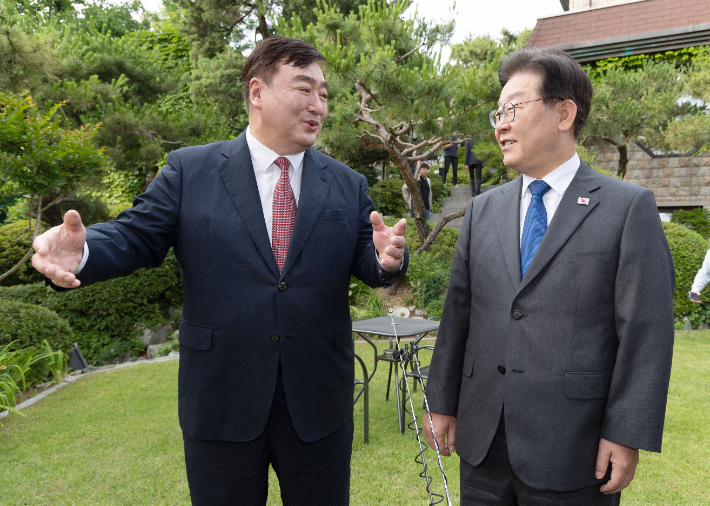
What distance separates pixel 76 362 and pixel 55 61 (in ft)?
14.6

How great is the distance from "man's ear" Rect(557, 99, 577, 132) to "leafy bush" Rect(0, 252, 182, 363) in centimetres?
801

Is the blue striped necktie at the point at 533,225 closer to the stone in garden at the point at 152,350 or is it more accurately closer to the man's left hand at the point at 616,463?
the man's left hand at the point at 616,463

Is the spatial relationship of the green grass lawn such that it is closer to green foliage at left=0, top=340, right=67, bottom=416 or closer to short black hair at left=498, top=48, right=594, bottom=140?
green foliage at left=0, top=340, right=67, bottom=416

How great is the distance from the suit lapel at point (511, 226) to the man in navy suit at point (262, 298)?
353 mm

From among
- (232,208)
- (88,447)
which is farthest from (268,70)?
(88,447)

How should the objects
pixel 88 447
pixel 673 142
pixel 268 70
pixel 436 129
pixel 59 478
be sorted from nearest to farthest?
1. pixel 268 70
2. pixel 59 478
3. pixel 88 447
4. pixel 436 129
5. pixel 673 142

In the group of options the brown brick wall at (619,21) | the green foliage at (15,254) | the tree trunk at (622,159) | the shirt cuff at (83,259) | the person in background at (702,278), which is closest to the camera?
the shirt cuff at (83,259)

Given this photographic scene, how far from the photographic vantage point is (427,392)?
1.86 m

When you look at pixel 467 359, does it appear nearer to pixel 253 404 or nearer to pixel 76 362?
pixel 253 404

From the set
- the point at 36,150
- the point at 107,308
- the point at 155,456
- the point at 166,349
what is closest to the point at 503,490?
the point at 155,456

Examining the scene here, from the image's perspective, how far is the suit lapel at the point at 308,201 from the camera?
180 cm

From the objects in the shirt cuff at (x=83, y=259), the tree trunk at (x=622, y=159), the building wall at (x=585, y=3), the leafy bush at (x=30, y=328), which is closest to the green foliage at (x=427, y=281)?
the leafy bush at (x=30, y=328)

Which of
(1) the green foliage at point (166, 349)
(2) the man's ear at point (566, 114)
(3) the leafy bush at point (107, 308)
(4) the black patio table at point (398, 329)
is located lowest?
(1) the green foliage at point (166, 349)

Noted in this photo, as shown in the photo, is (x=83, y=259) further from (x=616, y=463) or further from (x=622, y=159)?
(x=622, y=159)
